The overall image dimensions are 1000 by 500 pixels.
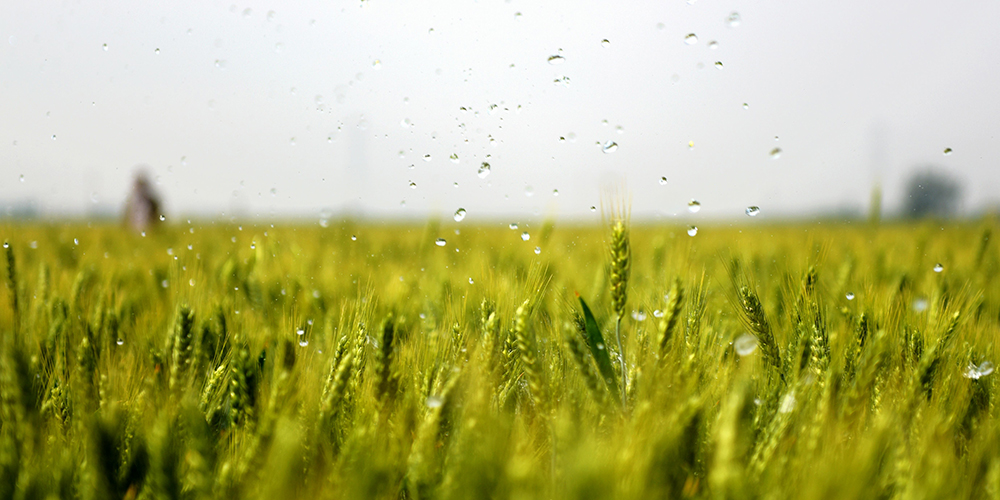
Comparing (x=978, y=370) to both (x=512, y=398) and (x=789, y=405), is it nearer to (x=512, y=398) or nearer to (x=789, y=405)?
(x=789, y=405)

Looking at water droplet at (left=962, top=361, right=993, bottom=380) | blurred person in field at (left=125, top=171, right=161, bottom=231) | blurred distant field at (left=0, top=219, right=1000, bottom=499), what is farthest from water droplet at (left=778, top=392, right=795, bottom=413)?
blurred person in field at (left=125, top=171, right=161, bottom=231)

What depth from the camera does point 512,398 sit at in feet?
3.00

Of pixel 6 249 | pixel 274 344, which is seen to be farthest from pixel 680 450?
pixel 6 249

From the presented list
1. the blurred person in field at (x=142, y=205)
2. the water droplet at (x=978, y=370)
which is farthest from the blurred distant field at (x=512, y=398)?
the blurred person in field at (x=142, y=205)

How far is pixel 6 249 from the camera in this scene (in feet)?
4.00

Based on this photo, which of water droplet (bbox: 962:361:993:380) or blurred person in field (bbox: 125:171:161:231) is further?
blurred person in field (bbox: 125:171:161:231)

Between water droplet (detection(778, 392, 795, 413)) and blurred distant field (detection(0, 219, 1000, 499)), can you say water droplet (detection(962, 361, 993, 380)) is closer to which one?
blurred distant field (detection(0, 219, 1000, 499))

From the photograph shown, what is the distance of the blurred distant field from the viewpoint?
1.77ft

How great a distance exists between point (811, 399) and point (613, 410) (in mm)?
308

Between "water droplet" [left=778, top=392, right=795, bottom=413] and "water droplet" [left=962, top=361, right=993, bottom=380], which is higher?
"water droplet" [left=778, top=392, right=795, bottom=413]

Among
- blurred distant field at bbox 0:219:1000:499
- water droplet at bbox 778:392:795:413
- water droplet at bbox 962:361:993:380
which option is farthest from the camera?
water droplet at bbox 962:361:993:380

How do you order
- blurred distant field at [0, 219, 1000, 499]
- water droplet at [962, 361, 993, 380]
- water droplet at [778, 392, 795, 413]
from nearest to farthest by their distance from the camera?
1. blurred distant field at [0, 219, 1000, 499]
2. water droplet at [778, 392, 795, 413]
3. water droplet at [962, 361, 993, 380]

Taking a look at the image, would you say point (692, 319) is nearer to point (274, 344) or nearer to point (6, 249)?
point (274, 344)

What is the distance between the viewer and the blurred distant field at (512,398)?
1.77 feet
